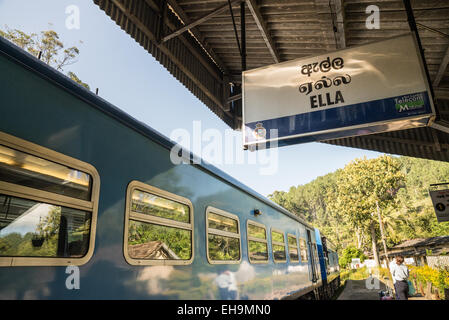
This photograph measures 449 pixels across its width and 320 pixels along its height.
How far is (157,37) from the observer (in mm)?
4797

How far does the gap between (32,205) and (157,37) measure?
384 cm

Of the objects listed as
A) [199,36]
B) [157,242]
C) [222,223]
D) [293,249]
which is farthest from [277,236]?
[199,36]

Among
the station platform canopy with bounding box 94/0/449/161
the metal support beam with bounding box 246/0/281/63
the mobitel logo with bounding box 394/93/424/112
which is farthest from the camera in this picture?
the metal support beam with bounding box 246/0/281/63

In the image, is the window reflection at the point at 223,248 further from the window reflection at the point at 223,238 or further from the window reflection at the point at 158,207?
the window reflection at the point at 158,207

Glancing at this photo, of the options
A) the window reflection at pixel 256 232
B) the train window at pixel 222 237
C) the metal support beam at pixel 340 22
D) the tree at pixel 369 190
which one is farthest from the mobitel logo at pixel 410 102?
the tree at pixel 369 190

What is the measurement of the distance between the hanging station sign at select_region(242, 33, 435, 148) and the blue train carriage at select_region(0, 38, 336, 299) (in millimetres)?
1054

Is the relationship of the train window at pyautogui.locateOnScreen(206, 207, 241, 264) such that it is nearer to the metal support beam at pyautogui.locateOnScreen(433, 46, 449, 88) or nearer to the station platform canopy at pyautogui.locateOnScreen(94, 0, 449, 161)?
the station platform canopy at pyautogui.locateOnScreen(94, 0, 449, 161)

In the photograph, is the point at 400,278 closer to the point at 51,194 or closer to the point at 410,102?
the point at 410,102

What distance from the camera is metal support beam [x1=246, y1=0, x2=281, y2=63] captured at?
4493 mm

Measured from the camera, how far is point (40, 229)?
5.66 ft

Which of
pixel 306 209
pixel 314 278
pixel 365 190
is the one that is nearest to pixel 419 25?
pixel 314 278

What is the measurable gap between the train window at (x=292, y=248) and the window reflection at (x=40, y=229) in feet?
18.6

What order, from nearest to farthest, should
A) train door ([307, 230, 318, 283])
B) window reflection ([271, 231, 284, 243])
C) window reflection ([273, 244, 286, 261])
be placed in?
window reflection ([273, 244, 286, 261]) → window reflection ([271, 231, 284, 243]) → train door ([307, 230, 318, 283])

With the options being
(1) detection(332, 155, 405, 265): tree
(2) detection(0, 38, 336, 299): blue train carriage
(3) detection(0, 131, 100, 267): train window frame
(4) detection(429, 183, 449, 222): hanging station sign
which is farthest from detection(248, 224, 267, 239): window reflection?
(1) detection(332, 155, 405, 265): tree
